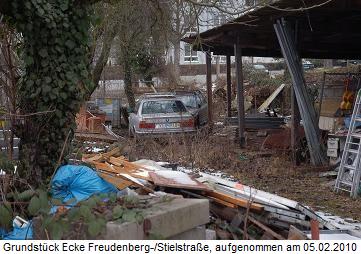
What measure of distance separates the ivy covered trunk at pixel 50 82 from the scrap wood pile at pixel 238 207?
85 centimetres

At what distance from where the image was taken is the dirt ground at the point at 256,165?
9.12 m

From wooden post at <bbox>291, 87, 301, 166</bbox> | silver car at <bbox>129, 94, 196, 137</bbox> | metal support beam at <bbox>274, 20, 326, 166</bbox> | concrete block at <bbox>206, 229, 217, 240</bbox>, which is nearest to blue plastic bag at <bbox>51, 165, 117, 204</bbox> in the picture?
concrete block at <bbox>206, 229, 217, 240</bbox>

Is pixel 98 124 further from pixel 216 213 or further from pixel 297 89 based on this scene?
pixel 216 213

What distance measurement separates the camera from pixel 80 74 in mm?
7004

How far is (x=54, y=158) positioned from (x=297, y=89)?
23.4 ft

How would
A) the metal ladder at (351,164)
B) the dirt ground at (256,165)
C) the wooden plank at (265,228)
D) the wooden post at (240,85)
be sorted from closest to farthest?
the wooden plank at (265,228) → the dirt ground at (256,165) → the metal ladder at (351,164) → the wooden post at (240,85)

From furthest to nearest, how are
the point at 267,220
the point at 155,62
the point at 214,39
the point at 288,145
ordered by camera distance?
the point at 155,62
the point at 214,39
the point at 288,145
the point at 267,220

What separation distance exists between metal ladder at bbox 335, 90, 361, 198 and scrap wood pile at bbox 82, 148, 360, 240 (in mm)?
2216

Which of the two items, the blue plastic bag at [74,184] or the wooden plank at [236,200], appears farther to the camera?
the blue plastic bag at [74,184]

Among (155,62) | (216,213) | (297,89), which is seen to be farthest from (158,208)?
(155,62)

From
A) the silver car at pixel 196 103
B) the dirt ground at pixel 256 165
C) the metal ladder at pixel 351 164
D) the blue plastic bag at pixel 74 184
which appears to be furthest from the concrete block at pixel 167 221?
the silver car at pixel 196 103

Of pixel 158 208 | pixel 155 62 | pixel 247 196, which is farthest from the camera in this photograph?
pixel 155 62

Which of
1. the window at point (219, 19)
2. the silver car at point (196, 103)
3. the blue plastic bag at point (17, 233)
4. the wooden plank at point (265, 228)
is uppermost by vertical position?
the window at point (219, 19)

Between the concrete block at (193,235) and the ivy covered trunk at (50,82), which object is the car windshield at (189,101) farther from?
the concrete block at (193,235)
